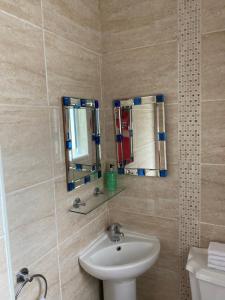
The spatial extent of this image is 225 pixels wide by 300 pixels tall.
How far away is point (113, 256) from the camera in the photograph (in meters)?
1.65

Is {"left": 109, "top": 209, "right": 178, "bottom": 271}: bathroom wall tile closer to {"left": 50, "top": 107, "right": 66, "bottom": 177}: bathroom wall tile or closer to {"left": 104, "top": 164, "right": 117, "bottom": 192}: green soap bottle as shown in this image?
{"left": 104, "top": 164, "right": 117, "bottom": 192}: green soap bottle

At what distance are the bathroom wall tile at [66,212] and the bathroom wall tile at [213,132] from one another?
80cm

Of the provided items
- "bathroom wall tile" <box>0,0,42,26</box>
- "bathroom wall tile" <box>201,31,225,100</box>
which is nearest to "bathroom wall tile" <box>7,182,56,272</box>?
"bathroom wall tile" <box>0,0,42,26</box>

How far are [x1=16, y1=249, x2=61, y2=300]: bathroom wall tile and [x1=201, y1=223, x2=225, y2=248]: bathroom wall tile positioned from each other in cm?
92

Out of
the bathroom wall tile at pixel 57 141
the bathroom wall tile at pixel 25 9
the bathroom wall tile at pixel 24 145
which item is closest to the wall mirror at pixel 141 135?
the bathroom wall tile at pixel 57 141

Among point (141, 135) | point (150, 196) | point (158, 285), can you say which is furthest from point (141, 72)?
point (158, 285)

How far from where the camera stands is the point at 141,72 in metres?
1.60

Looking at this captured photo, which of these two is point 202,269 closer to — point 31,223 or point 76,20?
point 31,223

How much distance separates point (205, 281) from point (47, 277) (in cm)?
86

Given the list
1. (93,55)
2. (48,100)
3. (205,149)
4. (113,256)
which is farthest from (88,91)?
(113,256)

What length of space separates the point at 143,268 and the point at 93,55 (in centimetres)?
138

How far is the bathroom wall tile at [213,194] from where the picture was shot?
146 centimetres

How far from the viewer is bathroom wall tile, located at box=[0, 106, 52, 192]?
1017 mm

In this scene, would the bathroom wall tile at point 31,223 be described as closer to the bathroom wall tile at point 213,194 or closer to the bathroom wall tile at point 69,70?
the bathroom wall tile at point 69,70
